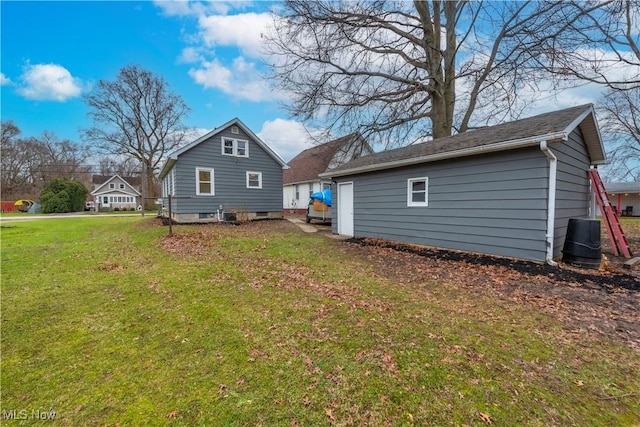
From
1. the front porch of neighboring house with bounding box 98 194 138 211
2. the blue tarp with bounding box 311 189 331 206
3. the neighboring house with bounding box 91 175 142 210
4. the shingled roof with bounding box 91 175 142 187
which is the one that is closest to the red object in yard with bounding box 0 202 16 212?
the neighboring house with bounding box 91 175 142 210

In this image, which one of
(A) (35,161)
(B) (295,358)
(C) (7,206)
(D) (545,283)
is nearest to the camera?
(B) (295,358)

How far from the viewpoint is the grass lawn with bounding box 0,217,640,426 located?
214 cm

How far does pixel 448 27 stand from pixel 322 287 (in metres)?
13.6

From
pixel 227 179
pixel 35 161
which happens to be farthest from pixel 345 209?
pixel 35 161

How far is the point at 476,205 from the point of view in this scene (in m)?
7.17

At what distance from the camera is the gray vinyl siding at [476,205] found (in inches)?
242

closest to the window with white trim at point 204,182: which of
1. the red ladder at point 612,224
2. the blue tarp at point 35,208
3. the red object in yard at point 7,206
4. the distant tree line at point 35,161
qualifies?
Result: the red ladder at point 612,224

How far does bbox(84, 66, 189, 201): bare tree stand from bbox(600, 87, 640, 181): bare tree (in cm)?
3682

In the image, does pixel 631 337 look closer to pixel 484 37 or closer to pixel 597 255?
pixel 597 255

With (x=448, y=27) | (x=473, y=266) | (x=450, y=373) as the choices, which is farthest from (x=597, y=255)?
(x=448, y=27)

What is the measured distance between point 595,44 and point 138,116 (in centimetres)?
3468

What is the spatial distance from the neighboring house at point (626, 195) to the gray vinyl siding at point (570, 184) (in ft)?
91.1

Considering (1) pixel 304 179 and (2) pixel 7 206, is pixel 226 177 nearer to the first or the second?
(1) pixel 304 179

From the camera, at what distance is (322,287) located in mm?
5035
